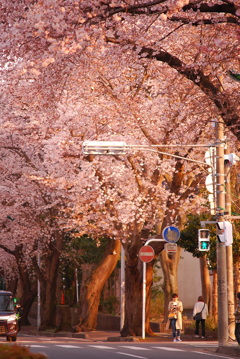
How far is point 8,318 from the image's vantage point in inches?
1176

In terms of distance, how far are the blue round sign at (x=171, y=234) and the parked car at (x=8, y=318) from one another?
7.13m

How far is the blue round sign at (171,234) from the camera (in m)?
26.4

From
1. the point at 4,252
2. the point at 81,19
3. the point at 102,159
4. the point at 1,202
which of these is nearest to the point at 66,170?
the point at 102,159

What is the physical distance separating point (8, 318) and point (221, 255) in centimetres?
1121

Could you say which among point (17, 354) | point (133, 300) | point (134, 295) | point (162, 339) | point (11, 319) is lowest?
point (17, 354)

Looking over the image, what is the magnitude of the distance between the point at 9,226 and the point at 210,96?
105 ft

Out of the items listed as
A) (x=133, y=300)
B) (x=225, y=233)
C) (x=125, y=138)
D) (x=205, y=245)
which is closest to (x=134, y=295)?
(x=133, y=300)

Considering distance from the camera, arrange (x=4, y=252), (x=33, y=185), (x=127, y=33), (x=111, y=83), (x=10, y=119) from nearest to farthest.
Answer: (x=127, y=33) → (x=111, y=83) → (x=10, y=119) → (x=33, y=185) → (x=4, y=252)

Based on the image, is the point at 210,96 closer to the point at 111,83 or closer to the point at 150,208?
the point at 111,83

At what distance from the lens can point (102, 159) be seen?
29.2 m

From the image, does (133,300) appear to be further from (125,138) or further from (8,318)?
(125,138)

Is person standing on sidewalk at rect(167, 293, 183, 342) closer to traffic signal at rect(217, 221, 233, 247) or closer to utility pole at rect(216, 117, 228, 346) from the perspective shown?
utility pole at rect(216, 117, 228, 346)

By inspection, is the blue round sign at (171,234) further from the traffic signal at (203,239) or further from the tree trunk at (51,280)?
the tree trunk at (51,280)

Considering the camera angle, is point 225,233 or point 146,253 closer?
point 225,233
